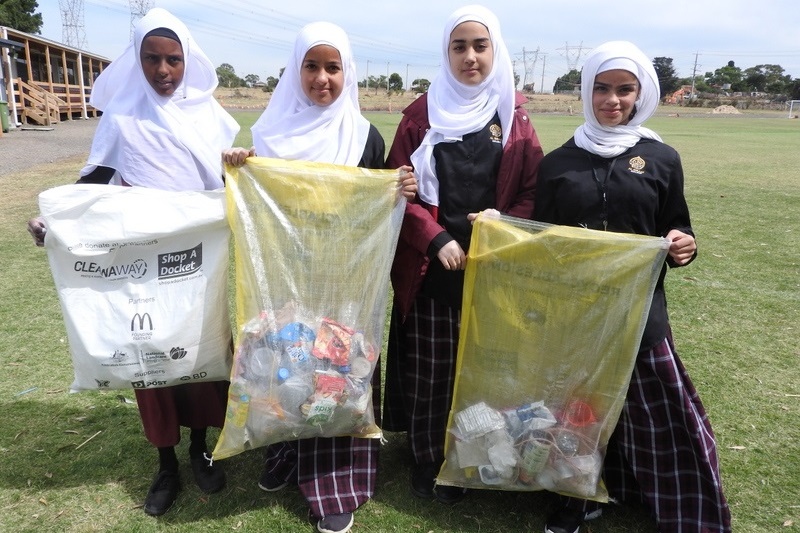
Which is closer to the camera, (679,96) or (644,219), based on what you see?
(644,219)

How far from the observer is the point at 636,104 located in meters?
2.21

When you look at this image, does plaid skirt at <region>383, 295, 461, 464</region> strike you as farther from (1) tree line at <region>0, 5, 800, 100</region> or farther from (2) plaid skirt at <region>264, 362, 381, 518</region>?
(1) tree line at <region>0, 5, 800, 100</region>

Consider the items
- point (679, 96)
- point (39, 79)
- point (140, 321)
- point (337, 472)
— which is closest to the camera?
point (140, 321)

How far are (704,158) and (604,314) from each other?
15.3 metres

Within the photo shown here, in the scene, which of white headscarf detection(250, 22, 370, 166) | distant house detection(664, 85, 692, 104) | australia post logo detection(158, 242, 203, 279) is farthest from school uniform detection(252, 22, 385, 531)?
distant house detection(664, 85, 692, 104)

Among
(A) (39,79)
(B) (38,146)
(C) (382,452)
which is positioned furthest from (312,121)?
(A) (39,79)

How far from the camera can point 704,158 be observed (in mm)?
15234

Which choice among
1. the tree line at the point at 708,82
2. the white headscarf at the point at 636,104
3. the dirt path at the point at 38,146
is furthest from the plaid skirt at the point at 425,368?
the tree line at the point at 708,82

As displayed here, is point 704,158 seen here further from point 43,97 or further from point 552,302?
point 43,97

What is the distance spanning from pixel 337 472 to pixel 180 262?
3.47ft

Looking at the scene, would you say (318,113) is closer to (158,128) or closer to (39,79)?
(158,128)

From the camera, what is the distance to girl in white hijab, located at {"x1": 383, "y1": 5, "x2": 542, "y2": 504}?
229cm

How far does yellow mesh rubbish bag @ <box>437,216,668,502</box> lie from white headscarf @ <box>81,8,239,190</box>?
1.15 metres

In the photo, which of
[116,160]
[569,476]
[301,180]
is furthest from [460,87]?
[569,476]
